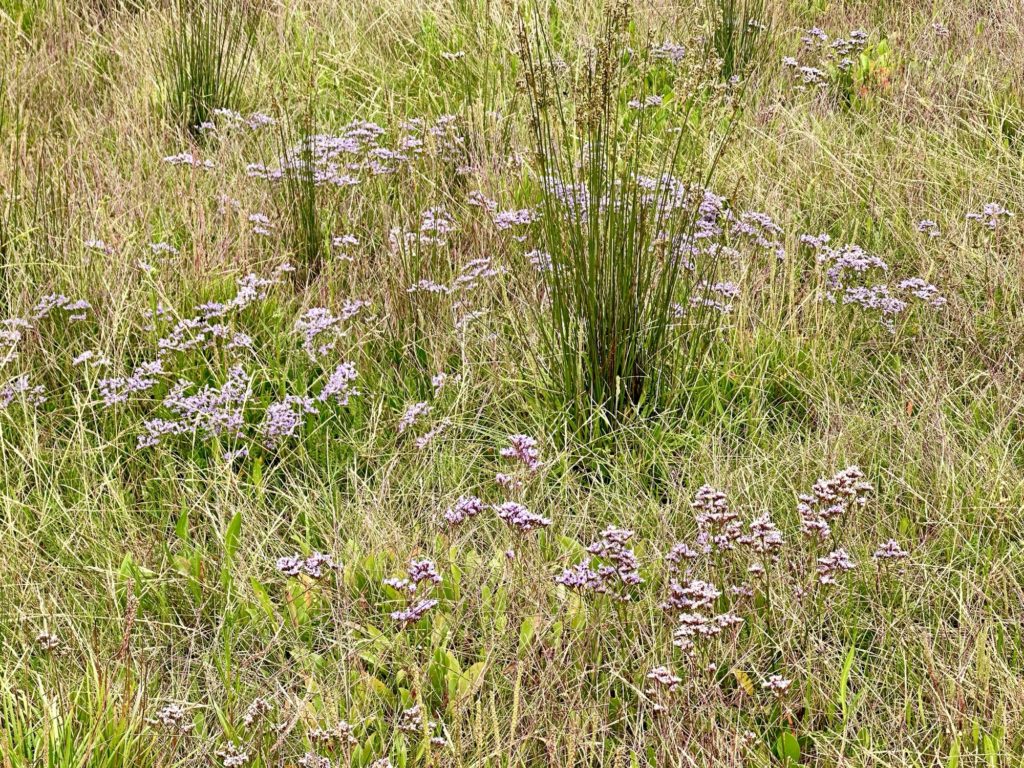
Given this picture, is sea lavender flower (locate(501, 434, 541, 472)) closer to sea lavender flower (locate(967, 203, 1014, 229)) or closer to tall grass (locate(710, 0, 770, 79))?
sea lavender flower (locate(967, 203, 1014, 229))

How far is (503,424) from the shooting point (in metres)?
2.96

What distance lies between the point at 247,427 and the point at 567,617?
3.63ft

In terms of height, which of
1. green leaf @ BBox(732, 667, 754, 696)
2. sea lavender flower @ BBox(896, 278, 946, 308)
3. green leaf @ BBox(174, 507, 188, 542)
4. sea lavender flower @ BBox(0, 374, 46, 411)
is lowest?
green leaf @ BBox(732, 667, 754, 696)

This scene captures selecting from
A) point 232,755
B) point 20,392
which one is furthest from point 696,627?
point 20,392

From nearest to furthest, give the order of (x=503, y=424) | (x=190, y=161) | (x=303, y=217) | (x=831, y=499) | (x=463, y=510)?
(x=831, y=499)
(x=463, y=510)
(x=503, y=424)
(x=303, y=217)
(x=190, y=161)

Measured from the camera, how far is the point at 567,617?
2309 millimetres

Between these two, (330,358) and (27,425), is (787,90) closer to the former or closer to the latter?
(330,358)

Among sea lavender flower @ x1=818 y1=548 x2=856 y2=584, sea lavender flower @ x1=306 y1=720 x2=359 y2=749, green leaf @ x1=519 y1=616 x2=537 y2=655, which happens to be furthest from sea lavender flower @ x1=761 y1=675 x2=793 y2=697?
sea lavender flower @ x1=306 y1=720 x2=359 y2=749

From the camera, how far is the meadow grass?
2131mm

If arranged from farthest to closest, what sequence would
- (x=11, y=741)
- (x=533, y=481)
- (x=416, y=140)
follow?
(x=416, y=140) < (x=533, y=481) < (x=11, y=741)

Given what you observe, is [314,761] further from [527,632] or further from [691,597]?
[691,597]

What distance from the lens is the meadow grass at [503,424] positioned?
6.99ft

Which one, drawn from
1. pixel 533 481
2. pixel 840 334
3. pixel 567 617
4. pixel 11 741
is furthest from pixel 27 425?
pixel 840 334

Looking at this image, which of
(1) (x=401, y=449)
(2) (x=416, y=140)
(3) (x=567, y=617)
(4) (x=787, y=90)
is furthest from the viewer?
(4) (x=787, y=90)
